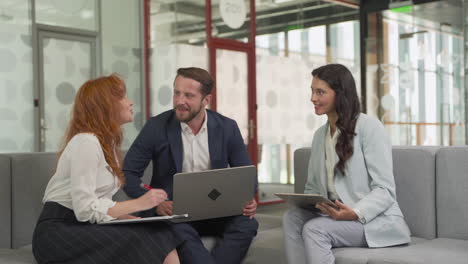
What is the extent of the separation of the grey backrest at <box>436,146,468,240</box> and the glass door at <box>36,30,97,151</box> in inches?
170

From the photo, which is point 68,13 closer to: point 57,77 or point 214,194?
point 57,77

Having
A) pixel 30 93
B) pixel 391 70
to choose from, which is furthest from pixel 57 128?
pixel 391 70

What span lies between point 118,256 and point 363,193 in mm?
1137

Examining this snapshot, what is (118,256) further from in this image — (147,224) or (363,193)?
(363,193)

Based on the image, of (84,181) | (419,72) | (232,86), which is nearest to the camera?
(84,181)

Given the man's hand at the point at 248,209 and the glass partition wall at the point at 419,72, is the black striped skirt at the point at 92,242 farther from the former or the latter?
the glass partition wall at the point at 419,72

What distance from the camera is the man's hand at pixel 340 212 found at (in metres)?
2.60

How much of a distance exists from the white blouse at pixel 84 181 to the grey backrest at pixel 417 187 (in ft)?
4.71

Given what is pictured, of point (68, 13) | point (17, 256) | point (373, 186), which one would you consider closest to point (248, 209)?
point (373, 186)

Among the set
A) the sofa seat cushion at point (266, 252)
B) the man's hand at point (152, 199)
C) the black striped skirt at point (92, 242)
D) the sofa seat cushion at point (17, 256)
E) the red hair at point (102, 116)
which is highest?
the red hair at point (102, 116)

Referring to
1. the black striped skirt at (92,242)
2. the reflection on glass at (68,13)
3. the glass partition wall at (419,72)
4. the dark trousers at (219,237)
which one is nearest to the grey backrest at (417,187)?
the dark trousers at (219,237)

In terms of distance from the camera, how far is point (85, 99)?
2.55 metres

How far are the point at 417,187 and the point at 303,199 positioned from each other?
0.70m

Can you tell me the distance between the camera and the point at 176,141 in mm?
2998
